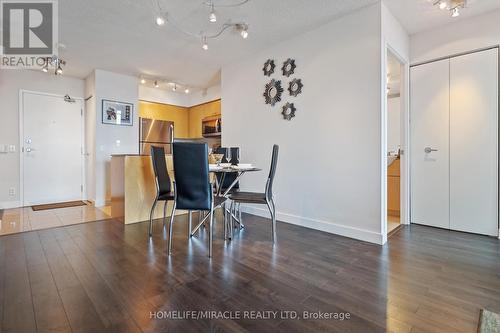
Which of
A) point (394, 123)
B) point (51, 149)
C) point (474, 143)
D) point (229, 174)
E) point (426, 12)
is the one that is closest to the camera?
point (426, 12)

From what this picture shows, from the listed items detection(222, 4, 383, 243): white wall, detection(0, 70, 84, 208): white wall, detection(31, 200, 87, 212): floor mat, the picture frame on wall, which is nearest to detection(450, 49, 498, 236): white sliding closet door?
detection(222, 4, 383, 243): white wall

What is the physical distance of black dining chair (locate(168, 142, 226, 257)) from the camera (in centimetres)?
230

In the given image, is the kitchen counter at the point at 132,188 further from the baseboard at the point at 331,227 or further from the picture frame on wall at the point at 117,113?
the baseboard at the point at 331,227

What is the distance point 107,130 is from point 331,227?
14.2ft

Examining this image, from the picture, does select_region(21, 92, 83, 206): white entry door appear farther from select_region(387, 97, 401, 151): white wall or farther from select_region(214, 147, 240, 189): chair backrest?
A: select_region(387, 97, 401, 151): white wall

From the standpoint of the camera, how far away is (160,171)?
3.01 meters

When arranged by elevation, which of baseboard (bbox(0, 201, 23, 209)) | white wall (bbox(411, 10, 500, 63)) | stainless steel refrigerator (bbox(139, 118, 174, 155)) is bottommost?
baseboard (bbox(0, 201, 23, 209))

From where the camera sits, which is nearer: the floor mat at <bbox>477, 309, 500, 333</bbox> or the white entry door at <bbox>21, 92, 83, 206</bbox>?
the floor mat at <bbox>477, 309, 500, 333</bbox>

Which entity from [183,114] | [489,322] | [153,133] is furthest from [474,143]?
[183,114]

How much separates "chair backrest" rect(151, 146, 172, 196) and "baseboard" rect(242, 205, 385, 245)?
60.0 inches

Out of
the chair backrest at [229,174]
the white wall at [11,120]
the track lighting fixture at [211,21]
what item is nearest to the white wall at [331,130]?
the chair backrest at [229,174]

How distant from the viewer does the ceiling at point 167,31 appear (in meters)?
2.66

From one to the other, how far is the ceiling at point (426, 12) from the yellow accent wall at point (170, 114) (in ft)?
16.5

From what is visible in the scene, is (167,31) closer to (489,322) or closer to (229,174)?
(229,174)
